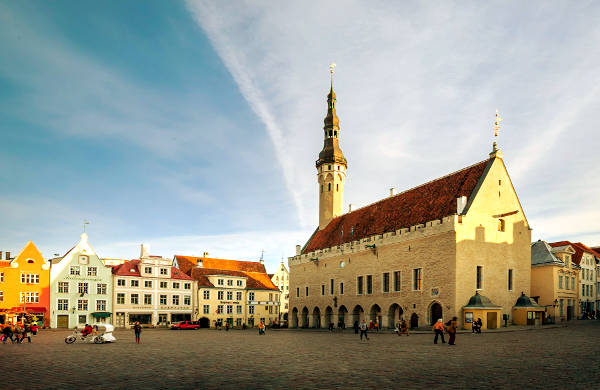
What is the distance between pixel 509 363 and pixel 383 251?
33.1 meters

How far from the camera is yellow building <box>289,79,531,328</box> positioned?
41406mm

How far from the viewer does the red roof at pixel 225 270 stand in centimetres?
7090

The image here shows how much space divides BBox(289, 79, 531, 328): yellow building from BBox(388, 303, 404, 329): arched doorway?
3.9 inches

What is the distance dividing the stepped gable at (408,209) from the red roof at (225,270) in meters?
14.1

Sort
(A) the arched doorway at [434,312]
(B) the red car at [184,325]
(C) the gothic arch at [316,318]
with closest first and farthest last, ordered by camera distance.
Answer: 1. (A) the arched doorway at [434,312]
2. (B) the red car at [184,325]
3. (C) the gothic arch at [316,318]

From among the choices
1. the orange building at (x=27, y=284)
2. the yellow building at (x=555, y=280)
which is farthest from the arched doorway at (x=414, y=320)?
the orange building at (x=27, y=284)

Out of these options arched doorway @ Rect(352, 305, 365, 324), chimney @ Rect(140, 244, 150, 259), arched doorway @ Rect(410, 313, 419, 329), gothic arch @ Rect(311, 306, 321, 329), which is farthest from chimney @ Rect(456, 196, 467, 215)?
chimney @ Rect(140, 244, 150, 259)

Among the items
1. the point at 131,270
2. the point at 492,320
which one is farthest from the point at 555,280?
the point at 131,270

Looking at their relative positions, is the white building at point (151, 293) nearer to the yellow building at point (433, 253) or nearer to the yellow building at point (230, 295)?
the yellow building at point (230, 295)

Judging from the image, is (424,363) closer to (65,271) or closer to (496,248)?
(496,248)

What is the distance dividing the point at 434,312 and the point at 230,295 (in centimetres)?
3619

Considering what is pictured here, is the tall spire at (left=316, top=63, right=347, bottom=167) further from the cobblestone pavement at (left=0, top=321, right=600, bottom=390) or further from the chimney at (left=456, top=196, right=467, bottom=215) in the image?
the cobblestone pavement at (left=0, top=321, right=600, bottom=390)

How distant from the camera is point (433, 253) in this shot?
1690 inches

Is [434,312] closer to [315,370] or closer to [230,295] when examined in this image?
[315,370]
